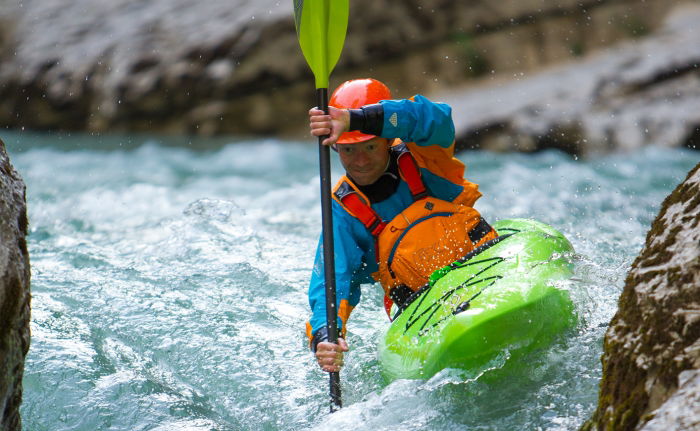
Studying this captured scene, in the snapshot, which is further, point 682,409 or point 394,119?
point 394,119

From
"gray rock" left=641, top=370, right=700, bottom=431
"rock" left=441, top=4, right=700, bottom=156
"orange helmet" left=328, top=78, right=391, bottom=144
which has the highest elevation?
"rock" left=441, top=4, right=700, bottom=156

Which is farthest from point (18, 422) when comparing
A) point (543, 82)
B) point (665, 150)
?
point (543, 82)

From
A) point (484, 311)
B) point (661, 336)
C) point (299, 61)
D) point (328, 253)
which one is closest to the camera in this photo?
point (661, 336)

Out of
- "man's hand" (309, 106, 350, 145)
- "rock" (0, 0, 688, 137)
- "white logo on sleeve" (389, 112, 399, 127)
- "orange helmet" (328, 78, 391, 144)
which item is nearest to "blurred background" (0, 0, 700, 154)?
"rock" (0, 0, 688, 137)

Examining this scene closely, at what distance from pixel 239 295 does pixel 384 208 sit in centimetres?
137

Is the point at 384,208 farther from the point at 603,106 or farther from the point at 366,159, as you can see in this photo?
the point at 603,106

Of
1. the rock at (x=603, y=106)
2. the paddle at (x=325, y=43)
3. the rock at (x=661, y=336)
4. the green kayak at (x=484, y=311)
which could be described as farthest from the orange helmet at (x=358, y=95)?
the rock at (x=603, y=106)

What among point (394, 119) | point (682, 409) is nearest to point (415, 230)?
point (394, 119)

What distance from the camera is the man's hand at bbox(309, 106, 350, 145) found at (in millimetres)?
2709

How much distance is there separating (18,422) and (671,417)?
5.53 ft

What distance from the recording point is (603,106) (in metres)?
7.46

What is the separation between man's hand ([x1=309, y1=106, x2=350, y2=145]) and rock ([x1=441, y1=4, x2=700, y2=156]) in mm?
4925

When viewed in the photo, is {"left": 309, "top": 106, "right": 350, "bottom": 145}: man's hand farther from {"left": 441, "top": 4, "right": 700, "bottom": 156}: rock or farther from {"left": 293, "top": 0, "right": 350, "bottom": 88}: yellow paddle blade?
{"left": 441, "top": 4, "right": 700, "bottom": 156}: rock

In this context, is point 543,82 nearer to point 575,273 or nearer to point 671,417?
point 575,273
